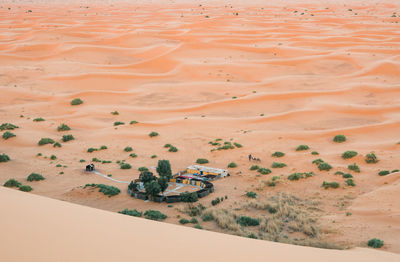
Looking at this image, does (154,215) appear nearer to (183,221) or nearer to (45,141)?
(183,221)

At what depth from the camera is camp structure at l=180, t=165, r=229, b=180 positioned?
663 inches

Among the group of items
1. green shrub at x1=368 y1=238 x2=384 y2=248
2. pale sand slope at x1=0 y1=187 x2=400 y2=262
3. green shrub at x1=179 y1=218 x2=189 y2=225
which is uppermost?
pale sand slope at x1=0 y1=187 x2=400 y2=262

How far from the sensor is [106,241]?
5.93 metres

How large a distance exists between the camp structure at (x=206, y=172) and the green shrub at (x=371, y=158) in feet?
18.2

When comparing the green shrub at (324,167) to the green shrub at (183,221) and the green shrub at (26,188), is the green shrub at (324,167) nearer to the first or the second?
the green shrub at (183,221)

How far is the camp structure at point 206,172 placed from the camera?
1684 centimetres

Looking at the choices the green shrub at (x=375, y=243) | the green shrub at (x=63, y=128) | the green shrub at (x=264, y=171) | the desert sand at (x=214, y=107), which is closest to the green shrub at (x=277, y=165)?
the desert sand at (x=214, y=107)

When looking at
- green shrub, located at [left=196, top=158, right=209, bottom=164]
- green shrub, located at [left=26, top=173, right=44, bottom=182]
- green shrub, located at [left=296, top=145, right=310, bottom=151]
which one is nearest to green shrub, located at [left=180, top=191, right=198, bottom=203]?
green shrub, located at [left=196, top=158, right=209, bottom=164]

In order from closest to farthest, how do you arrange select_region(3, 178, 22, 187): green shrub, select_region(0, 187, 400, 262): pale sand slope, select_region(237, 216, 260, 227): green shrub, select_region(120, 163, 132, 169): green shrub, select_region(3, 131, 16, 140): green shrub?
select_region(0, 187, 400, 262): pale sand slope
select_region(237, 216, 260, 227): green shrub
select_region(3, 178, 22, 187): green shrub
select_region(120, 163, 132, 169): green shrub
select_region(3, 131, 16, 140): green shrub

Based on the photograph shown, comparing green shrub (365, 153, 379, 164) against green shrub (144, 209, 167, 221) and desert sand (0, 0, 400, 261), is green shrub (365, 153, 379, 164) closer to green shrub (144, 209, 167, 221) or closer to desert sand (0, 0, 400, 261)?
desert sand (0, 0, 400, 261)

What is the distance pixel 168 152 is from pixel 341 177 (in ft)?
24.7

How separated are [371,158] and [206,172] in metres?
6.52

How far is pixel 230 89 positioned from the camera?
30.6m

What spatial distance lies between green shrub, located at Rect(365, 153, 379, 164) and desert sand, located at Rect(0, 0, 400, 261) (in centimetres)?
19
